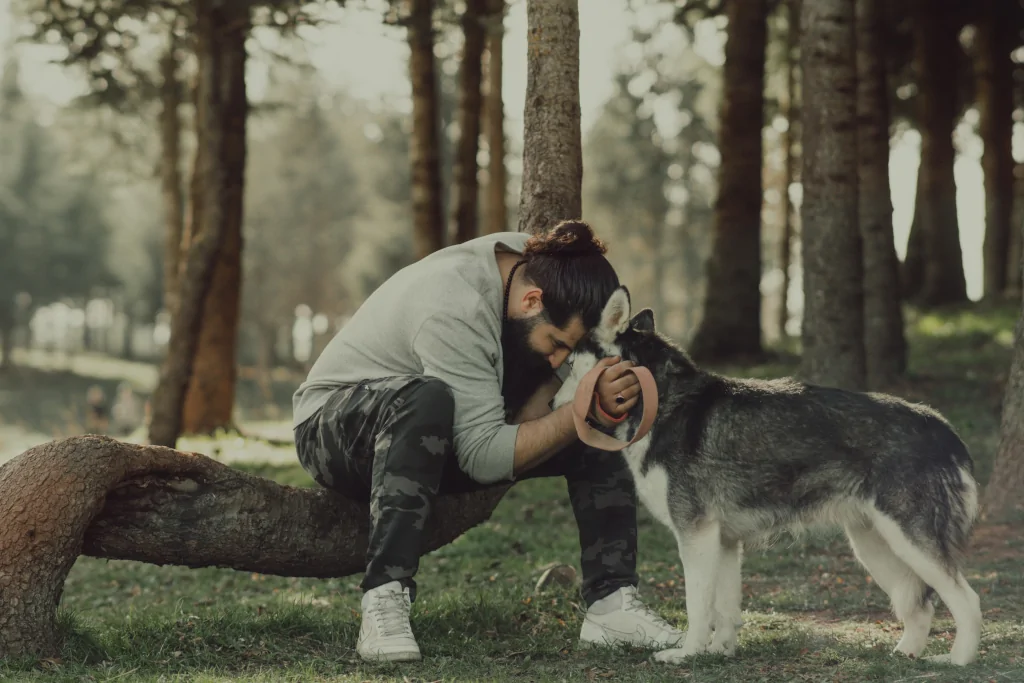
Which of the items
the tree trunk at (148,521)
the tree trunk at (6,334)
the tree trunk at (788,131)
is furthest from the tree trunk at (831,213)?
the tree trunk at (6,334)

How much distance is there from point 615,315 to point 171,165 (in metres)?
20.1

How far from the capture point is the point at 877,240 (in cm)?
1307

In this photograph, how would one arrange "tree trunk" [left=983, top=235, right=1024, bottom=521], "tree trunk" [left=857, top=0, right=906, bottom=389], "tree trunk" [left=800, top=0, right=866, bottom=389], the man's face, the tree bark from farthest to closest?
1. the tree bark
2. "tree trunk" [left=857, top=0, right=906, bottom=389]
3. "tree trunk" [left=800, top=0, right=866, bottom=389]
4. "tree trunk" [left=983, top=235, right=1024, bottom=521]
5. the man's face

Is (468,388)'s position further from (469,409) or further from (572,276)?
(572,276)

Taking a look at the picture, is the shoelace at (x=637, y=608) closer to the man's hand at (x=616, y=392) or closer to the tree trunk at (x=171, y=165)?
the man's hand at (x=616, y=392)

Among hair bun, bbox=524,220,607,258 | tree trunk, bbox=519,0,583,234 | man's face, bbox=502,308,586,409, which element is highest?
tree trunk, bbox=519,0,583,234

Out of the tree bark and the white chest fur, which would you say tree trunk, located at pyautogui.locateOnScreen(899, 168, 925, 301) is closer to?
the tree bark

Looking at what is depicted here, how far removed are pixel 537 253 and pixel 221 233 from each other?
9403 millimetres

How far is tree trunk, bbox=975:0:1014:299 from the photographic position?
73.8ft

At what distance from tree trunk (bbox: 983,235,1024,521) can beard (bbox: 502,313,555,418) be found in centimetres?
398

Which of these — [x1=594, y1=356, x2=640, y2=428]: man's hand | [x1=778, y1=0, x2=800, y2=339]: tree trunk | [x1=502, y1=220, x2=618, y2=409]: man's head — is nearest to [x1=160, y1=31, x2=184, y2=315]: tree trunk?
[x1=778, y1=0, x2=800, y2=339]: tree trunk

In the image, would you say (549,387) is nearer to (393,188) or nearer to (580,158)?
(580,158)

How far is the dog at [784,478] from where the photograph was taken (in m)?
4.68

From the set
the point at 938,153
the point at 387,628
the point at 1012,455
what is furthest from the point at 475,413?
the point at 938,153
